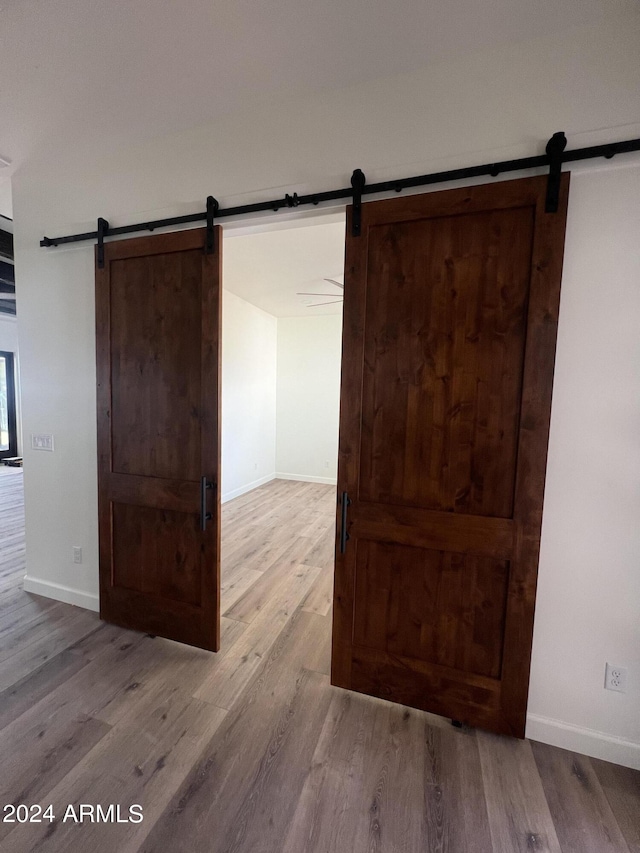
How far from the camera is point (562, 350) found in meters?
1.42

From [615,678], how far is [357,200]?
91.9 inches

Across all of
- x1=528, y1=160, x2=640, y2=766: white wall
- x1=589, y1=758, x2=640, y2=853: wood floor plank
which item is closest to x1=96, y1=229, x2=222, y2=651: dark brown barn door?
x1=528, y1=160, x2=640, y2=766: white wall

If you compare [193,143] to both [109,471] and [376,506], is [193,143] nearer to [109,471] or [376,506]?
[109,471]

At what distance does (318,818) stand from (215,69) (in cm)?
309

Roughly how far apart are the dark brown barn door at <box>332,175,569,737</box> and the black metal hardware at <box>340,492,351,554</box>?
15 mm

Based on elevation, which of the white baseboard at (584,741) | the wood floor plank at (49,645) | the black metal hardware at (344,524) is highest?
the black metal hardware at (344,524)

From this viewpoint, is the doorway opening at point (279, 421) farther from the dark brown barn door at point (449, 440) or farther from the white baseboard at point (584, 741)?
the white baseboard at point (584, 741)

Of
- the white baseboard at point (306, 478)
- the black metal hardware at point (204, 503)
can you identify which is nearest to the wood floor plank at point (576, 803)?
the black metal hardware at point (204, 503)

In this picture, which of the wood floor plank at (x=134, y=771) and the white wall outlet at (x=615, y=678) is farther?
the white wall outlet at (x=615, y=678)

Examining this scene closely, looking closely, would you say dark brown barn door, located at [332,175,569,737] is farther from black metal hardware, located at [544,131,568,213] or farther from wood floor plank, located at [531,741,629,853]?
wood floor plank, located at [531,741,629,853]

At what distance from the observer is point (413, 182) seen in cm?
150

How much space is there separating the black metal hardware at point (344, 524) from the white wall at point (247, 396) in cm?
349

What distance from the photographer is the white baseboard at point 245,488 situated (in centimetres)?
512

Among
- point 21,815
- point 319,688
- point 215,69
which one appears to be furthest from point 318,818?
point 215,69
